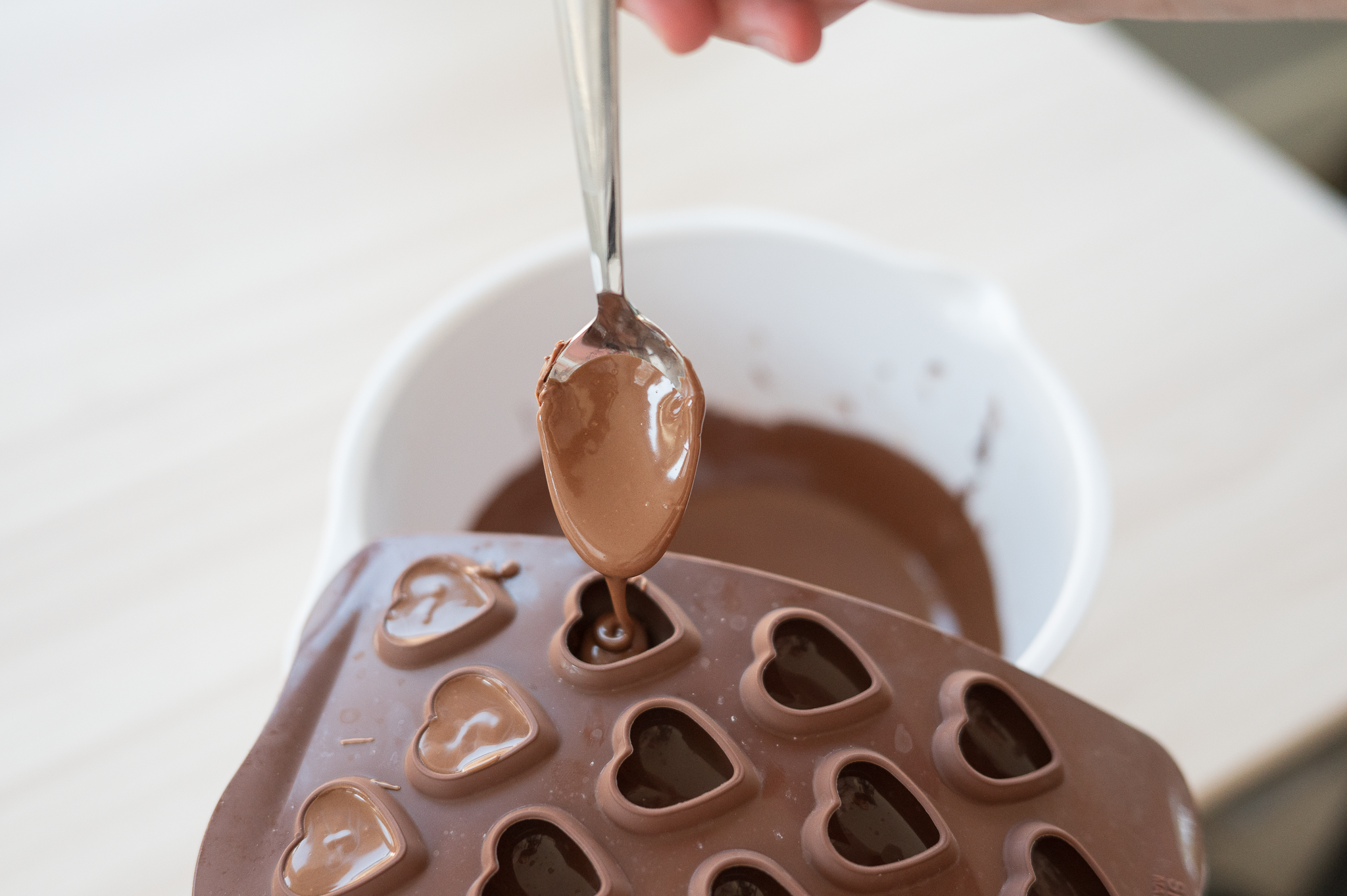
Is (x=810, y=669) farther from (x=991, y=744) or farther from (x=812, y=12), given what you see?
(x=812, y=12)

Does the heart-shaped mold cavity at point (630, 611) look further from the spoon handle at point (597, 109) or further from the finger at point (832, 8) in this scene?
the finger at point (832, 8)

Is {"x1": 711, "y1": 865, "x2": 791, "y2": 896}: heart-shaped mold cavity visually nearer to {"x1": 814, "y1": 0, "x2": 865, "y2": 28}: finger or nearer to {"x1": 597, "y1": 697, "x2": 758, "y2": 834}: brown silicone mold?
{"x1": 597, "y1": 697, "x2": 758, "y2": 834}: brown silicone mold

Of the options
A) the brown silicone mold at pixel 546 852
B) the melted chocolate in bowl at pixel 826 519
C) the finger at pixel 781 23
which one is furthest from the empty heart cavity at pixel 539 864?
the finger at pixel 781 23

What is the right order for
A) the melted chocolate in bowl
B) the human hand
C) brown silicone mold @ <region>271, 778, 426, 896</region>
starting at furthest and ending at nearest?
the melted chocolate in bowl
the human hand
brown silicone mold @ <region>271, 778, 426, 896</region>

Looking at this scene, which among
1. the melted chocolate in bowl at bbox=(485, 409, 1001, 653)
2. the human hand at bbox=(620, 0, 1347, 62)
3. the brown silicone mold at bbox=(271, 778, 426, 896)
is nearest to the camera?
the brown silicone mold at bbox=(271, 778, 426, 896)

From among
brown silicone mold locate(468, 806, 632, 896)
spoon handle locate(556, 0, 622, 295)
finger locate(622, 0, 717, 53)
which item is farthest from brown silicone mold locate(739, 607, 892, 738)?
finger locate(622, 0, 717, 53)
